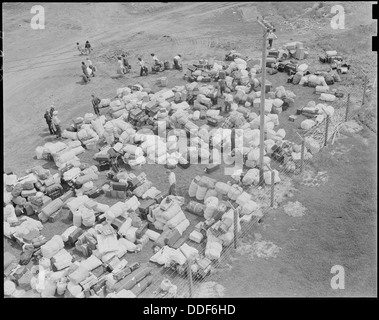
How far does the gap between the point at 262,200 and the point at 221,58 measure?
1161cm

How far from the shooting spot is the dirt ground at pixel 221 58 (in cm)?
1145

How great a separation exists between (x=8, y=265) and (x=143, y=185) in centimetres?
432

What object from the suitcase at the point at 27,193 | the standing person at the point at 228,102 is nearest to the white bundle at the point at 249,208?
the standing person at the point at 228,102

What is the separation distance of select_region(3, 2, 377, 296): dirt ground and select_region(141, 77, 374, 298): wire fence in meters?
0.29

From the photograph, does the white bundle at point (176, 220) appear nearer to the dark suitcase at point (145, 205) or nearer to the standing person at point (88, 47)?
the dark suitcase at point (145, 205)

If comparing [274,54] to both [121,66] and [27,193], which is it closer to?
[121,66]

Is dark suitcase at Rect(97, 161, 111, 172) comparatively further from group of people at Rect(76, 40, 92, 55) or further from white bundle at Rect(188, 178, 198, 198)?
group of people at Rect(76, 40, 92, 55)

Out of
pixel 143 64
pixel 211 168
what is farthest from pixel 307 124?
pixel 143 64

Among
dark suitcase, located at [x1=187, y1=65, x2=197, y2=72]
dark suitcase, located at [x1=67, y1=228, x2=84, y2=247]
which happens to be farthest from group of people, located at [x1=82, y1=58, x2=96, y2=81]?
dark suitcase, located at [x1=67, y1=228, x2=84, y2=247]

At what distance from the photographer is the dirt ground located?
1145 centimetres

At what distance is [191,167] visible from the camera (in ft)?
50.9

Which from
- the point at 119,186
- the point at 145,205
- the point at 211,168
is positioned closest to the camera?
the point at 145,205

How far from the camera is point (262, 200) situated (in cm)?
1370

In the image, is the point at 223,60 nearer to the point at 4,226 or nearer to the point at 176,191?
the point at 176,191
